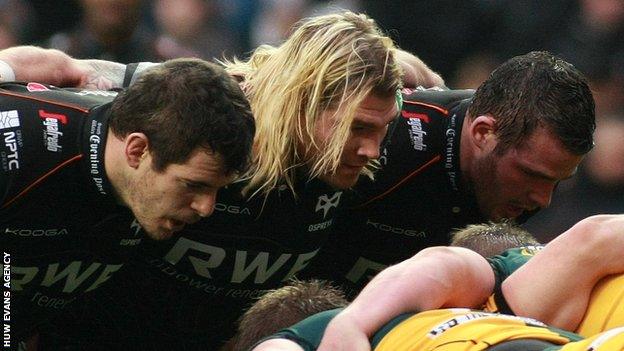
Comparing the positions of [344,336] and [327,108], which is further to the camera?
[327,108]

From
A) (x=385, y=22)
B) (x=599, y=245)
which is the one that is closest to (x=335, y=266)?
(x=599, y=245)

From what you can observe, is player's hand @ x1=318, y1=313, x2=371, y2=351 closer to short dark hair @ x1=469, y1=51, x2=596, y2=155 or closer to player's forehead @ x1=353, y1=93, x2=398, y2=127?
player's forehead @ x1=353, y1=93, x2=398, y2=127

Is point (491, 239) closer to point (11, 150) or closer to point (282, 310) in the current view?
point (282, 310)

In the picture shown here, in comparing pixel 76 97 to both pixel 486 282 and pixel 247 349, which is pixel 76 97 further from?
pixel 486 282

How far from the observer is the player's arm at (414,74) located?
4.16m

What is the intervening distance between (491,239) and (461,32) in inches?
104

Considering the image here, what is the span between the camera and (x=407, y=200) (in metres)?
3.94

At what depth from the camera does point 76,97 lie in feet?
11.2

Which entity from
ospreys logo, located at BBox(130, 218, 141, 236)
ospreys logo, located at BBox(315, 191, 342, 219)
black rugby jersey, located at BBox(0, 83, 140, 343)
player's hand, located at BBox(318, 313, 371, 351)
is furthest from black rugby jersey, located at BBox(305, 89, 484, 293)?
player's hand, located at BBox(318, 313, 371, 351)

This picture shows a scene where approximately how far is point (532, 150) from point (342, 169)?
60 centimetres

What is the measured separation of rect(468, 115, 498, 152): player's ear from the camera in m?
3.77

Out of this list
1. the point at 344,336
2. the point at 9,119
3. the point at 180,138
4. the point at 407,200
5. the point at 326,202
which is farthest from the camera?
the point at 407,200

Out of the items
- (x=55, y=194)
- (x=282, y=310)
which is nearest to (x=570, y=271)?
(x=282, y=310)

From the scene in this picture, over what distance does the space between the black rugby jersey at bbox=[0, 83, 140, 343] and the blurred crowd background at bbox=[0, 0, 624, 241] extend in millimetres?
2266
